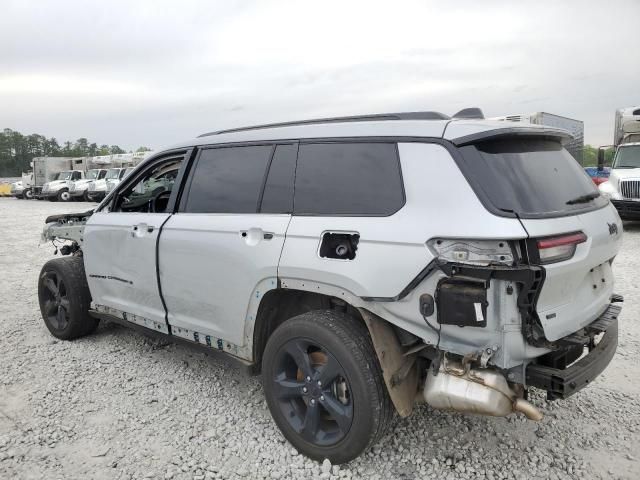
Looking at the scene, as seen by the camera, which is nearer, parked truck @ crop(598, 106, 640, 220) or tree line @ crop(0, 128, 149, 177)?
parked truck @ crop(598, 106, 640, 220)

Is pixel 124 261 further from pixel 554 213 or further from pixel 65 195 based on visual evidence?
pixel 65 195

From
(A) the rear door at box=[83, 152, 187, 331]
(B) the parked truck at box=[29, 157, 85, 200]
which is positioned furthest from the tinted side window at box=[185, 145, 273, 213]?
(B) the parked truck at box=[29, 157, 85, 200]

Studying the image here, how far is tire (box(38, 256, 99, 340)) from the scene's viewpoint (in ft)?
15.2

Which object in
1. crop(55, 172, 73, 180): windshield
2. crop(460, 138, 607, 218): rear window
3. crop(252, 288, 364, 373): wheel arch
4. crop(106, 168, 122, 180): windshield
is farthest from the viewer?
crop(55, 172, 73, 180): windshield

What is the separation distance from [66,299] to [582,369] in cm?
431

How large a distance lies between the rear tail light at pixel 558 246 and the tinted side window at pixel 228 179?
5.48ft

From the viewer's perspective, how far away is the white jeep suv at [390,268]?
2.29m

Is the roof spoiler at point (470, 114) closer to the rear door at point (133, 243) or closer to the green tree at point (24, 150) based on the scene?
the rear door at point (133, 243)

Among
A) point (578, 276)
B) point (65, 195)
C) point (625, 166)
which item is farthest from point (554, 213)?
point (65, 195)

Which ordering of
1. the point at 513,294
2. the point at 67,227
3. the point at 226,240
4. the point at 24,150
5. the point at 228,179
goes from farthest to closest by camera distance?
1. the point at 24,150
2. the point at 67,227
3. the point at 228,179
4. the point at 226,240
5. the point at 513,294

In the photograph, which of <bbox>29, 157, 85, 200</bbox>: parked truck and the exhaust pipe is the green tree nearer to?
<bbox>29, 157, 85, 200</bbox>: parked truck

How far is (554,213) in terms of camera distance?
2418 millimetres

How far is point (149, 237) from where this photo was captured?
12.3 ft

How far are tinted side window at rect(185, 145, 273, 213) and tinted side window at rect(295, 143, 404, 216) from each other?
35 cm
